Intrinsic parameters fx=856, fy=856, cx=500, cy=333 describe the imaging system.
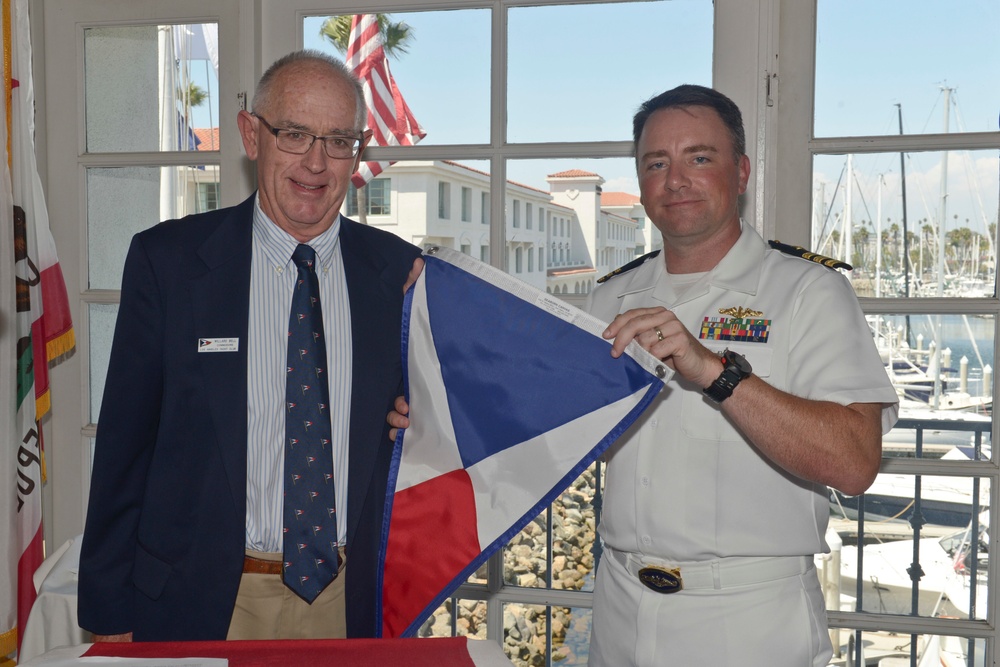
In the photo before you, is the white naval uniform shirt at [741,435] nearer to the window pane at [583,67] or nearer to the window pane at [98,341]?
the window pane at [583,67]

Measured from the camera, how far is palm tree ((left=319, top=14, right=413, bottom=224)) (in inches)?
98.4

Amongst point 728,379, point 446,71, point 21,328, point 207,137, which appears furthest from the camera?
point 207,137

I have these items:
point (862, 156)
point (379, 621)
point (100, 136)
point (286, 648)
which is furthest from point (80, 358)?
point (862, 156)

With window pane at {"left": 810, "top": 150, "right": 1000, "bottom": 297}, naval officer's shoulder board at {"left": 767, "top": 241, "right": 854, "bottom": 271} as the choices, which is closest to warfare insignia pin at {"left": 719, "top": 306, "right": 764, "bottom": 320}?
naval officer's shoulder board at {"left": 767, "top": 241, "right": 854, "bottom": 271}

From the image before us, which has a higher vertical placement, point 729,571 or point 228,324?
point 228,324

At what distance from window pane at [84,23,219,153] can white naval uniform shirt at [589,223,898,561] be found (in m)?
1.67

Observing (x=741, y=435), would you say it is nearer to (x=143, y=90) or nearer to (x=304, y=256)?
(x=304, y=256)

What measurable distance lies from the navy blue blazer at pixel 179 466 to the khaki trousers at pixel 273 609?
34mm

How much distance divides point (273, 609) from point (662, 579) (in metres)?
0.72

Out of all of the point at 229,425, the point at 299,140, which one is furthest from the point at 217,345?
the point at 299,140

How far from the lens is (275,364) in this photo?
163 cm

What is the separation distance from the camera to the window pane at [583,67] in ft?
7.80

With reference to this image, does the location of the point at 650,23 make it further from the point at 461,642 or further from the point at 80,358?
the point at 80,358

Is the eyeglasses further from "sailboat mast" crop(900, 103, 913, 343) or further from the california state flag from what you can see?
"sailboat mast" crop(900, 103, 913, 343)
